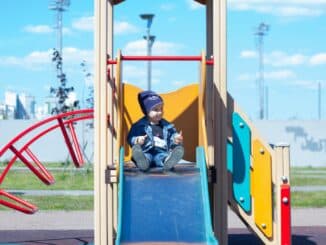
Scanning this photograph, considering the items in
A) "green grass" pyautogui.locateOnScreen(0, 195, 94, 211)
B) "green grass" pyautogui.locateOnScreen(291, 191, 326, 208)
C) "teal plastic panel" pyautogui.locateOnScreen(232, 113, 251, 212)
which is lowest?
"green grass" pyautogui.locateOnScreen(291, 191, 326, 208)

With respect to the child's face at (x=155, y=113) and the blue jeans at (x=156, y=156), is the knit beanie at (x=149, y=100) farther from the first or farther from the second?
the blue jeans at (x=156, y=156)

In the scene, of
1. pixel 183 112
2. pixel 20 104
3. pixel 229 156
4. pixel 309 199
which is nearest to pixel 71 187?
pixel 309 199

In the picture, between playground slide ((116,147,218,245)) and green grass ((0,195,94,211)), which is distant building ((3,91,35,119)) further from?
playground slide ((116,147,218,245))

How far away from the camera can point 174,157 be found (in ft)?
22.3

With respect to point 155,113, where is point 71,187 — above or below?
below

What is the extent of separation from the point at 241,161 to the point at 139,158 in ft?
3.59

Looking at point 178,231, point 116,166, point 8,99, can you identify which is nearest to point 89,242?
point 116,166

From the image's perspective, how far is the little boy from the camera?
6992mm

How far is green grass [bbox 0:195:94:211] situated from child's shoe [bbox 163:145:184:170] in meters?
6.62

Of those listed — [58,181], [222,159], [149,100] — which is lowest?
[58,181]

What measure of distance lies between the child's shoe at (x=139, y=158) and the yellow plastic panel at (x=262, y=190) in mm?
1136

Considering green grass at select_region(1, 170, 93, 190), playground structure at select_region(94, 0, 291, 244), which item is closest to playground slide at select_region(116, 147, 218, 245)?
playground structure at select_region(94, 0, 291, 244)

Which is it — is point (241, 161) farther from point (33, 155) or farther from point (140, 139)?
point (33, 155)

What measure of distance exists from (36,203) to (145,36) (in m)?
5.86
